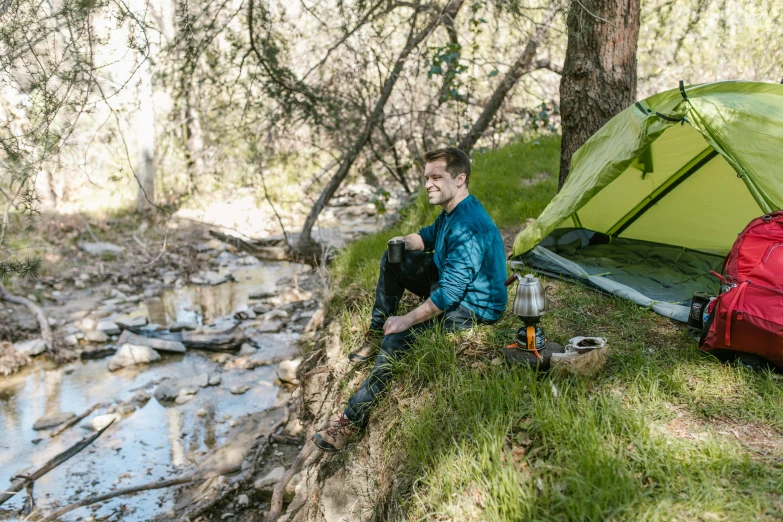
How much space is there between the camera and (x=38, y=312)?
690cm

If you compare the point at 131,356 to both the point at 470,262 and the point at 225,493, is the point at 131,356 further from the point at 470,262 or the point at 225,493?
the point at 470,262

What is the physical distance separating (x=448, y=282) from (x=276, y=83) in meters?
4.05

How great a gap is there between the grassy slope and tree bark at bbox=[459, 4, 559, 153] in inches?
180

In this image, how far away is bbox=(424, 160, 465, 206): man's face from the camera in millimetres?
3229

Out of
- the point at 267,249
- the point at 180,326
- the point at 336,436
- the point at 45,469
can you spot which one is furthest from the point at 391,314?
the point at 267,249

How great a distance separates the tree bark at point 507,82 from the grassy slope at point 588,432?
456 cm

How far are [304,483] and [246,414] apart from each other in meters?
1.82

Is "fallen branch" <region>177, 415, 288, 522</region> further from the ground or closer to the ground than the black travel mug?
closer to the ground

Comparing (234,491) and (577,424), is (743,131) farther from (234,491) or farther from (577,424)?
(234,491)

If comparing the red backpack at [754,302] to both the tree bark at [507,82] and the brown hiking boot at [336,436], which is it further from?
the tree bark at [507,82]

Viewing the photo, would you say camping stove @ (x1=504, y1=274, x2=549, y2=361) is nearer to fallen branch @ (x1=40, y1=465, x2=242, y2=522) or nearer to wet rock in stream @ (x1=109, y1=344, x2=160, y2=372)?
fallen branch @ (x1=40, y1=465, x2=242, y2=522)

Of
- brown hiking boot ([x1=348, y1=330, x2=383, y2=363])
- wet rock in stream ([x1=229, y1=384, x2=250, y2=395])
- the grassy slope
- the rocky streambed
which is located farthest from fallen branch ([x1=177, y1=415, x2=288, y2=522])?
the grassy slope

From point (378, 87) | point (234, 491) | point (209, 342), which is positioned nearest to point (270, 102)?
point (378, 87)

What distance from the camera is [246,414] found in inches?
203
